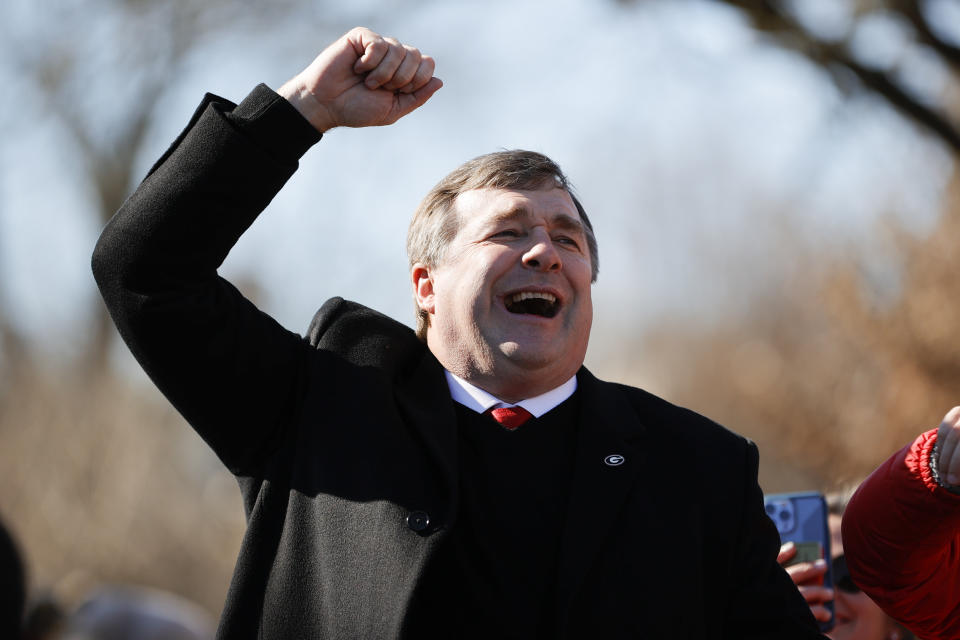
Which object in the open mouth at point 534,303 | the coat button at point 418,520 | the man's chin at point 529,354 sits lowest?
the coat button at point 418,520

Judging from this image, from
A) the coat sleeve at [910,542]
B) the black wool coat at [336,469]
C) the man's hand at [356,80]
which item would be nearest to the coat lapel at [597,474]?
A: the black wool coat at [336,469]

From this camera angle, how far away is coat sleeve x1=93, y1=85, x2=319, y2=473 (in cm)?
281

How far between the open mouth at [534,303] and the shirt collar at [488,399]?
0.22m

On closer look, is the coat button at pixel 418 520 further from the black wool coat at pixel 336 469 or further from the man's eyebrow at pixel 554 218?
the man's eyebrow at pixel 554 218

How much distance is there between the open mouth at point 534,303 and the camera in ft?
11.0

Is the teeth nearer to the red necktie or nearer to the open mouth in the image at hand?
the open mouth

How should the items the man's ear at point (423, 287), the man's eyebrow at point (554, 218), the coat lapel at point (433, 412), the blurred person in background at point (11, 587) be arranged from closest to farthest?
the coat lapel at point (433, 412), the blurred person in background at point (11, 587), the man's eyebrow at point (554, 218), the man's ear at point (423, 287)

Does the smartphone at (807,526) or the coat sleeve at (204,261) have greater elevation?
the coat sleeve at (204,261)

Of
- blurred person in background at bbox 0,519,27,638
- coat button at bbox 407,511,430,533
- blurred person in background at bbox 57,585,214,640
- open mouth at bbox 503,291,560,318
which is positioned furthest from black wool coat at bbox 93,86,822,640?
blurred person in background at bbox 0,519,27,638

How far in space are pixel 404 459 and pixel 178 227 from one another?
30.4 inches

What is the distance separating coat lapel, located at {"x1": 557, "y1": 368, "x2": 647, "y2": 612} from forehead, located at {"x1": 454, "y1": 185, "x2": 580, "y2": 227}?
19.8 inches

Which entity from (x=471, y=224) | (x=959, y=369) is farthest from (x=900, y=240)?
(x=471, y=224)

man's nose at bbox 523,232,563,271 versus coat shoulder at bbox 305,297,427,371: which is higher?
man's nose at bbox 523,232,563,271

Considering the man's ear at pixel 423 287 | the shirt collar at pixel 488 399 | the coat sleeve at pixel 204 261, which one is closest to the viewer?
the coat sleeve at pixel 204 261
